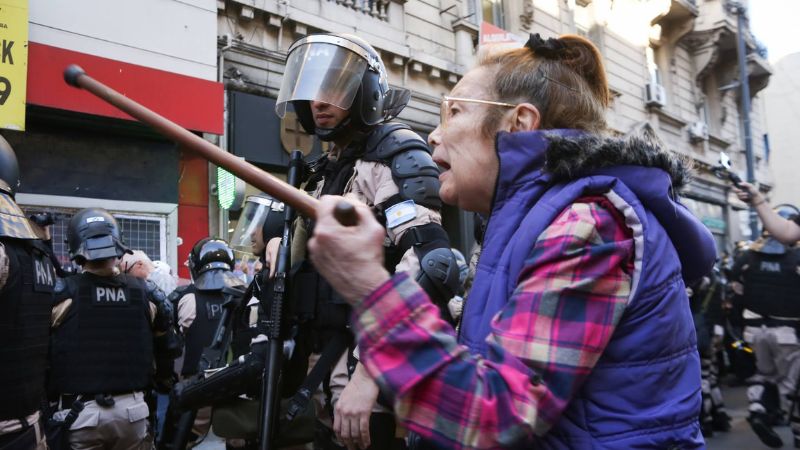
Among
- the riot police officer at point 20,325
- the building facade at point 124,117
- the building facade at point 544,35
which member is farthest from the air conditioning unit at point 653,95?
the riot police officer at point 20,325

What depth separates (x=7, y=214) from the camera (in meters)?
2.67

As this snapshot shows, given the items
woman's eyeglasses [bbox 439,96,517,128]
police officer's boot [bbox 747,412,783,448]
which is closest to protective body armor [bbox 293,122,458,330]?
woman's eyeglasses [bbox 439,96,517,128]

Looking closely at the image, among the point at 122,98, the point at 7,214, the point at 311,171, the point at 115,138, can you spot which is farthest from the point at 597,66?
the point at 115,138

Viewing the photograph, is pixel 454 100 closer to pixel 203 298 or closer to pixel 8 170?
pixel 8 170

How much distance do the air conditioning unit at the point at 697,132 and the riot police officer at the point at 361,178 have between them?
18482 millimetres

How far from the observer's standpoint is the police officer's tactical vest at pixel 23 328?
8.49ft

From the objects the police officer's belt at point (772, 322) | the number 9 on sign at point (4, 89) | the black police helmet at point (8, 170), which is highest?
the number 9 on sign at point (4, 89)

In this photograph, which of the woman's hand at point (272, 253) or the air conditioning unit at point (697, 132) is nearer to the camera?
the woman's hand at point (272, 253)

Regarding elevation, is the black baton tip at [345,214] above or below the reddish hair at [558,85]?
below

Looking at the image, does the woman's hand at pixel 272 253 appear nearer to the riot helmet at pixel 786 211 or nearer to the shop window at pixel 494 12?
the riot helmet at pixel 786 211

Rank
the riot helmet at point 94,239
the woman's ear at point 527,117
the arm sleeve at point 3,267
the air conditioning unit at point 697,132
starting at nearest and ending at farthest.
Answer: the woman's ear at point 527,117 → the arm sleeve at point 3,267 → the riot helmet at point 94,239 → the air conditioning unit at point 697,132

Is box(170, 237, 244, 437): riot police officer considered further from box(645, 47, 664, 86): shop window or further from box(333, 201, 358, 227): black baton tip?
box(645, 47, 664, 86): shop window

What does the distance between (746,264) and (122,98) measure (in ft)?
20.2

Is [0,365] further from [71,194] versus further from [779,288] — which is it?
[779,288]
